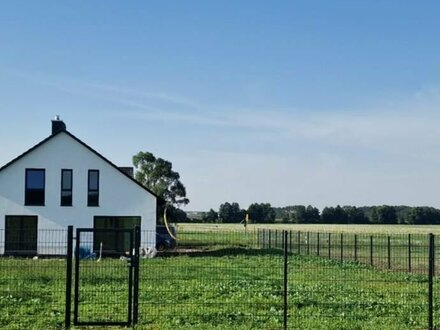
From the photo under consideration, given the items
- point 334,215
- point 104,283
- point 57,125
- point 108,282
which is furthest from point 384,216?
point 104,283

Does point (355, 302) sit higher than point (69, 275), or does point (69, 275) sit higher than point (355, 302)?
point (69, 275)

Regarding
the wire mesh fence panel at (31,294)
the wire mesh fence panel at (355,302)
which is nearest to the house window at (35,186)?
the wire mesh fence panel at (31,294)

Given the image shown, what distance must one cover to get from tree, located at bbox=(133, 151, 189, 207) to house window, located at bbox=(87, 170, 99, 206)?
6417 centimetres

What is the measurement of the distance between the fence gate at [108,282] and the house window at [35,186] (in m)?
17.9

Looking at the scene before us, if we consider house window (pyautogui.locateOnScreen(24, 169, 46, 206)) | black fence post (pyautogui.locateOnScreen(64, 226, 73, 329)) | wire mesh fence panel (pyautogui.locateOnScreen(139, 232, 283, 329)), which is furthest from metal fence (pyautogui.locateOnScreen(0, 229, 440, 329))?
house window (pyautogui.locateOnScreen(24, 169, 46, 206))

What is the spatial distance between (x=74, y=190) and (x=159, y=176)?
217ft

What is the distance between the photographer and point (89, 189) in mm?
41188

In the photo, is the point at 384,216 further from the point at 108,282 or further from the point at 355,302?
the point at 355,302

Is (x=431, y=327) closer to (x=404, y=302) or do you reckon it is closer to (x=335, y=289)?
(x=404, y=302)

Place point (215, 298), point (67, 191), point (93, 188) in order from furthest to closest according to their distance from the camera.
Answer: point (93, 188) < point (67, 191) < point (215, 298)

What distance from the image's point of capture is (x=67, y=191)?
40.9m

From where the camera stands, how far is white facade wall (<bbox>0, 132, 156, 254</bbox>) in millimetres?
40281

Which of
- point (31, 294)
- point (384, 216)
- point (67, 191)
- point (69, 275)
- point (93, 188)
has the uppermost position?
point (93, 188)

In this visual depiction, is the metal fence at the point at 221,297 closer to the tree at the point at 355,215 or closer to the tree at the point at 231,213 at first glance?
the tree at the point at 231,213
